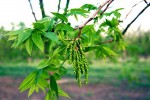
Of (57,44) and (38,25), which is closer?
(38,25)

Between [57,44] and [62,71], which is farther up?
[57,44]

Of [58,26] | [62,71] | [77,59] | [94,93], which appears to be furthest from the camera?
[94,93]

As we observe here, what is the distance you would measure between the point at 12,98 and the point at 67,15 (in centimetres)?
611

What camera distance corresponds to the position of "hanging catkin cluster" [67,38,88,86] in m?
1.01

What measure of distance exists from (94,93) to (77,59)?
655 cm

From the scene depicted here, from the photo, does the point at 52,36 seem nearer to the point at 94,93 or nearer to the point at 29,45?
the point at 29,45

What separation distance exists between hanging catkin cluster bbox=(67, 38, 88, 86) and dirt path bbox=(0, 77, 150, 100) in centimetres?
586

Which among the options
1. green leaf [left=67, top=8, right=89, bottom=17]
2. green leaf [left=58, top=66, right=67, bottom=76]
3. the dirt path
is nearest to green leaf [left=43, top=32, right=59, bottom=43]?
green leaf [left=67, top=8, right=89, bottom=17]

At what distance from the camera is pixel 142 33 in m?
21.2

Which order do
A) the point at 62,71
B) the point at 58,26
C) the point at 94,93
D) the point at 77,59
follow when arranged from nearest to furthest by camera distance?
the point at 77,59 < the point at 58,26 < the point at 62,71 < the point at 94,93

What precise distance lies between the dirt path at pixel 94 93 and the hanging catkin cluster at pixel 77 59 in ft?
19.2

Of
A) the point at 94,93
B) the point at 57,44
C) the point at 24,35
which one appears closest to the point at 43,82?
the point at 57,44

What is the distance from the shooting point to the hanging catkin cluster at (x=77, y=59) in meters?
1.01

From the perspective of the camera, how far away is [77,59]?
1.01 meters
